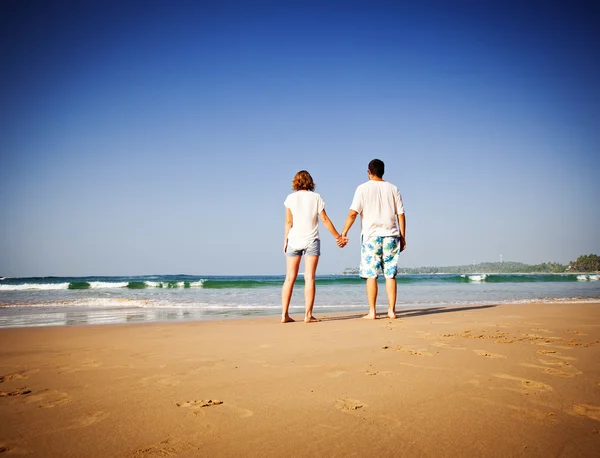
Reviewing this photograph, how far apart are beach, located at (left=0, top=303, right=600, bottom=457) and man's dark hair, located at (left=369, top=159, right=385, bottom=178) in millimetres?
2669

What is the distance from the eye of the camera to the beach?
1.41m

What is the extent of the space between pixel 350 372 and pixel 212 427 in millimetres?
1053

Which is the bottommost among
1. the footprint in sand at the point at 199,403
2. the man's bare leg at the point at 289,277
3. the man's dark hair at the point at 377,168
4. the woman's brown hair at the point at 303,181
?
the footprint in sand at the point at 199,403

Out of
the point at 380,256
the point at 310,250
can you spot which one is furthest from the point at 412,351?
the point at 310,250

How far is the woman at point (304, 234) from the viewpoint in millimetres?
5262

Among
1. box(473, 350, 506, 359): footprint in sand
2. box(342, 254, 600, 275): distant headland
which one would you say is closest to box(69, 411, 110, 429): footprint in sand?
box(473, 350, 506, 359): footprint in sand

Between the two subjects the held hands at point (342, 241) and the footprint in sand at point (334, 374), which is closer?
the footprint in sand at point (334, 374)

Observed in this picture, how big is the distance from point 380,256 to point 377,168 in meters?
1.30

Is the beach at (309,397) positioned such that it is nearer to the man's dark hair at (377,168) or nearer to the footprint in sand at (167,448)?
the footprint in sand at (167,448)

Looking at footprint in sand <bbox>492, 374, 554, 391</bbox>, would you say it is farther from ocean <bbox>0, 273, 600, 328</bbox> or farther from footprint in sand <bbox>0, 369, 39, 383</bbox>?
ocean <bbox>0, 273, 600, 328</bbox>

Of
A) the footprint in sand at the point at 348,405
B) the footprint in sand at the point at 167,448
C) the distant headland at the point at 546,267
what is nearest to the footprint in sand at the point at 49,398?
the footprint in sand at the point at 167,448

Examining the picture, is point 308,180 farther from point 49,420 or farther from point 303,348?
point 49,420

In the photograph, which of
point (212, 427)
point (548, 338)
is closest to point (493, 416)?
point (212, 427)

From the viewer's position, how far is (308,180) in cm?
554
